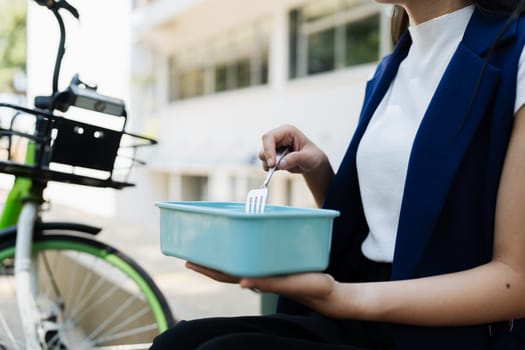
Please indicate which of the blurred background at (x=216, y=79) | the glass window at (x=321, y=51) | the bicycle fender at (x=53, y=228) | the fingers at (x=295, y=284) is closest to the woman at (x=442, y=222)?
the fingers at (x=295, y=284)

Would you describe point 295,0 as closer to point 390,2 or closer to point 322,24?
point 322,24

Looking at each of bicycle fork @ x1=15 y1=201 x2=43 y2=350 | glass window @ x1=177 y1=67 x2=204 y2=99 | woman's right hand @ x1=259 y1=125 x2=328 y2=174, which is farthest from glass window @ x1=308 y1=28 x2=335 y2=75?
woman's right hand @ x1=259 y1=125 x2=328 y2=174

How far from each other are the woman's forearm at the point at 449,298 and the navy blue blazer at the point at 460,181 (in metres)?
0.04

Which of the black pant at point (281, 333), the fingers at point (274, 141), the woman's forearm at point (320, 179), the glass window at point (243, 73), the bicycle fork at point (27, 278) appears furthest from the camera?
the glass window at point (243, 73)

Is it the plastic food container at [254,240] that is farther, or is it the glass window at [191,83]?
the glass window at [191,83]

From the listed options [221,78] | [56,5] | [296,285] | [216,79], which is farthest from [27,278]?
[216,79]

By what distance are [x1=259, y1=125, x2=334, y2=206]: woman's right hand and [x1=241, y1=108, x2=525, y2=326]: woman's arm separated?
0.35 m

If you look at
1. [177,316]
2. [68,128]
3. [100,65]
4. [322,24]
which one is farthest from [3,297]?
[100,65]

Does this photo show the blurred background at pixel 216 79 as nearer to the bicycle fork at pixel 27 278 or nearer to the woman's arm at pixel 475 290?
the bicycle fork at pixel 27 278

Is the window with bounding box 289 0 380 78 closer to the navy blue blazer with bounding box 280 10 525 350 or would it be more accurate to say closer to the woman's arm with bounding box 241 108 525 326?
the navy blue blazer with bounding box 280 10 525 350

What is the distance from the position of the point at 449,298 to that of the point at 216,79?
991 centimetres

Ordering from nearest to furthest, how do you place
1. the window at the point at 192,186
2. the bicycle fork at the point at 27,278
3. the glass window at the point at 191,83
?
the bicycle fork at the point at 27,278
the glass window at the point at 191,83
the window at the point at 192,186

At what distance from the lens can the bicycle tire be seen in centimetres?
173

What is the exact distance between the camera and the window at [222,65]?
9.10 m
